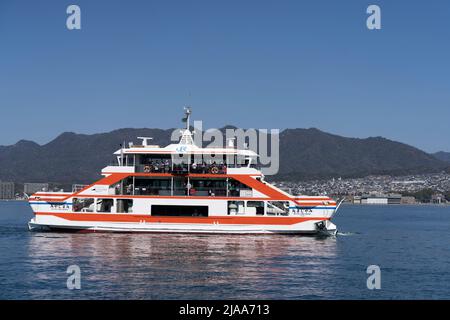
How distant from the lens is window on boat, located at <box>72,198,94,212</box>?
3843cm

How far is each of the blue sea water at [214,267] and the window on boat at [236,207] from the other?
1.66 m

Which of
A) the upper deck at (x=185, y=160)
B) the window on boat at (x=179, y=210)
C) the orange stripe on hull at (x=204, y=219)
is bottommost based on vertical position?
the orange stripe on hull at (x=204, y=219)

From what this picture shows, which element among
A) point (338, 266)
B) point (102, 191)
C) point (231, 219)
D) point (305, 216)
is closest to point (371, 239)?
point (305, 216)

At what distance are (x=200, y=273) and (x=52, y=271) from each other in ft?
19.2

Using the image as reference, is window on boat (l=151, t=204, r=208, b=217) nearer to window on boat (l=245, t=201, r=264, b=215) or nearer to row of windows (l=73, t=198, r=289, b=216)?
row of windows (l=73, t=198, r=289, b=216)

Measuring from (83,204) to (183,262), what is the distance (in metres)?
14.4

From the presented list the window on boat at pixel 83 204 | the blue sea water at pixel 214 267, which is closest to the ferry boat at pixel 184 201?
the window on boat at pixel 83 204

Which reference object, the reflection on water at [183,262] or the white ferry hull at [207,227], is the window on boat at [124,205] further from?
the reflection on water at [183,262]

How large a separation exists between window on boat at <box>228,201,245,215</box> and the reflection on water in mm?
1698

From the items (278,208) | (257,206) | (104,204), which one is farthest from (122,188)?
(278,208)

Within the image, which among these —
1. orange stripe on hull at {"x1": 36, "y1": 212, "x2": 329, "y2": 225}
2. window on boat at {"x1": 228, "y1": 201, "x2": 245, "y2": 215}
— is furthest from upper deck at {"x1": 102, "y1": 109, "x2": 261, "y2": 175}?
orange stripe on hull at {"x1": 36, "y1": 212, "x2": 329, "y2": 225}

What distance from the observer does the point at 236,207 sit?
124 ft

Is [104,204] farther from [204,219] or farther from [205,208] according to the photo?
[204,219]

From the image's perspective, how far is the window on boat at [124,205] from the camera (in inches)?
1497
